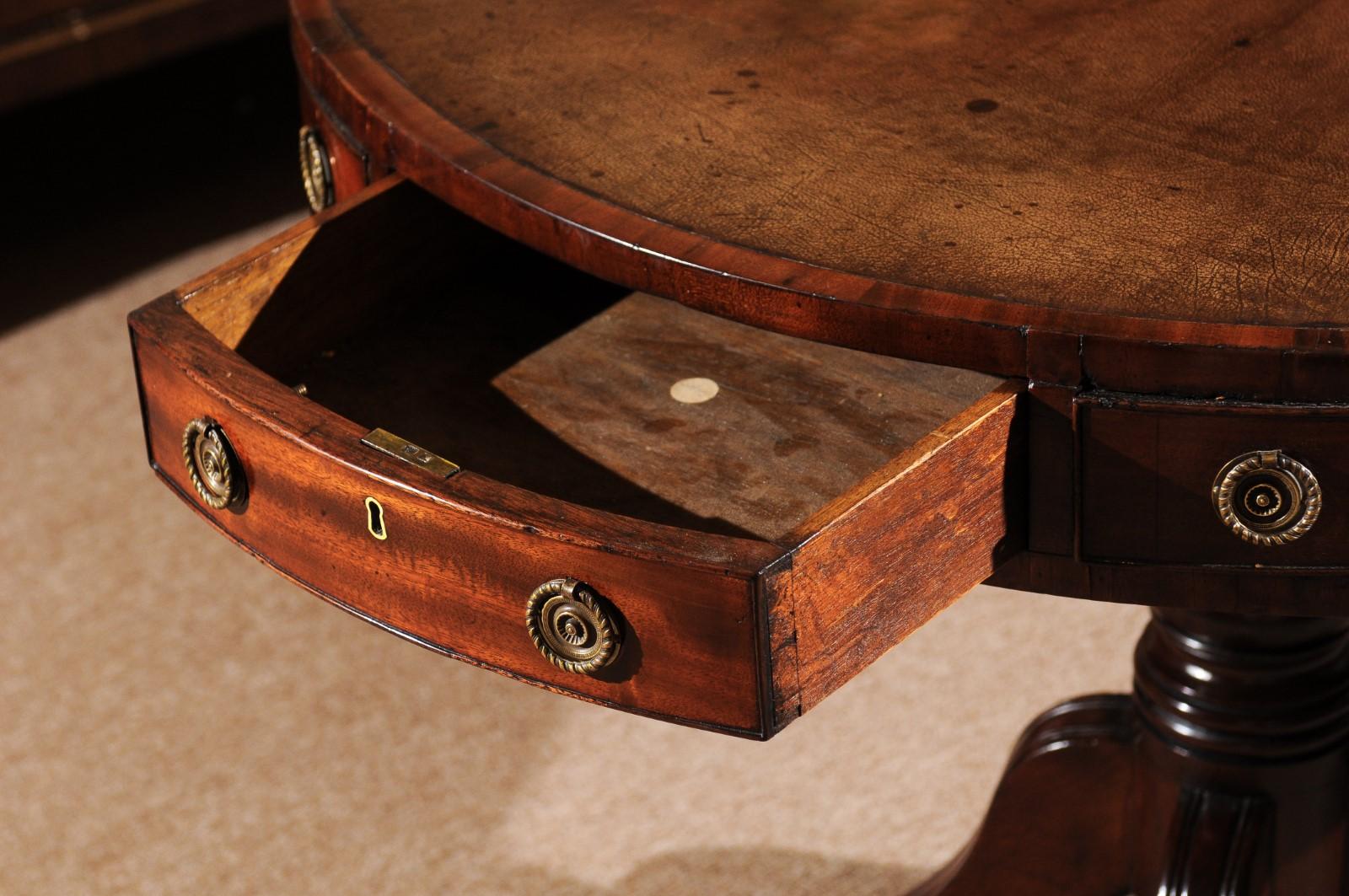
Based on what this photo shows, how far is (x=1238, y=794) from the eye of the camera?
80 cm

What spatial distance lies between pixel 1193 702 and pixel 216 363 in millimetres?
434

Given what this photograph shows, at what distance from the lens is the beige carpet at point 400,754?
1.07 meters

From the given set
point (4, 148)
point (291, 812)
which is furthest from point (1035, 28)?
point (4, 148)

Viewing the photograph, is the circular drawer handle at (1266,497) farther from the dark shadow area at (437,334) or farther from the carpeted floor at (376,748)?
the carpeted floor at (376,748)

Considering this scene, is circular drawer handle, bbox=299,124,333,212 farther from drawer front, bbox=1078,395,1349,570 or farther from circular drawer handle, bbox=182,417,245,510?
drawer front, bbox=1078,395,1349,570

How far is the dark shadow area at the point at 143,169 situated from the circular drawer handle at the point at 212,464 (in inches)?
43.3

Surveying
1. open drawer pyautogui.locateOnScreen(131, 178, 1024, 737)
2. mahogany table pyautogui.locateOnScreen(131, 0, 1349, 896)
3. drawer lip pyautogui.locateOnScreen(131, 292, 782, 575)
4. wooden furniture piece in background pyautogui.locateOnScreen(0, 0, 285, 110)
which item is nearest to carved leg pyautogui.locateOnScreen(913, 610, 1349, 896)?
mahogany table pyautogui.locateOnScreen(131, 0, 1349, 896)

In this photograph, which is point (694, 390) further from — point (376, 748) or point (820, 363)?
point (376, 748)

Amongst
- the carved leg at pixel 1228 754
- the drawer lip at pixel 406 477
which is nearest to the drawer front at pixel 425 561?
the drawer lip at pixel 406 477

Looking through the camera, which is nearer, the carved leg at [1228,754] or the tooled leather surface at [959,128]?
the tooled leather surface at [959,128]

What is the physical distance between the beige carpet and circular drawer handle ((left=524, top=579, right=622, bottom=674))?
20.4 inches

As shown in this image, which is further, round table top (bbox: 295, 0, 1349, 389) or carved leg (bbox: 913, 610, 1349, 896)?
carved leg (bbox: 913, 610, 1349, 896)

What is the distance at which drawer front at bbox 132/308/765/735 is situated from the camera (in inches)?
20.7

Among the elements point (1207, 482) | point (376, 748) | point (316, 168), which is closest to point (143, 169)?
point (376, 748)
